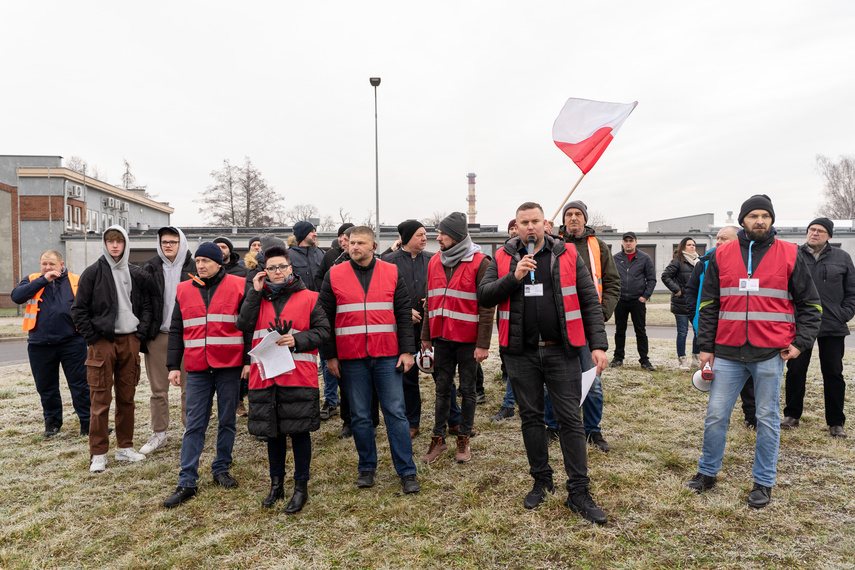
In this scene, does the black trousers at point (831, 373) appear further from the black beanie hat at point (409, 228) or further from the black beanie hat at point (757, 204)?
the black beanie hat at point (409, 228)

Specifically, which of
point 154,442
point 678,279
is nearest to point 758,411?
point 678,279

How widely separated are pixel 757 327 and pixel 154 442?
5622mm

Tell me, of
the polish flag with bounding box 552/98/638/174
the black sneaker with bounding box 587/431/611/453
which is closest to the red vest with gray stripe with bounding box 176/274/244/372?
the polish flag with bounding box 552/98/638/174

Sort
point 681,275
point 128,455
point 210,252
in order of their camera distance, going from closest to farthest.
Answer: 1. point 210,252
2. point 128,455
3. point 681,275

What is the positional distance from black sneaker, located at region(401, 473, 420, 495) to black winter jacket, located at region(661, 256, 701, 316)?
5.87 m

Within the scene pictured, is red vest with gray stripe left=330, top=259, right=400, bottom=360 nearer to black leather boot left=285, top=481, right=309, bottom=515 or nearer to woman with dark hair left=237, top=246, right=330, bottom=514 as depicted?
woman with dark hair left=237, top=246, right=330, bottom=514

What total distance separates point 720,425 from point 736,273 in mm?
1177

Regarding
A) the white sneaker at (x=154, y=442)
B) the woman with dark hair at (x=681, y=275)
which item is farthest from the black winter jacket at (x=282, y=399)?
the woman with dark hair at (x=681, y=275)

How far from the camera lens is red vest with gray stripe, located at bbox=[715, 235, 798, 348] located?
3.63m

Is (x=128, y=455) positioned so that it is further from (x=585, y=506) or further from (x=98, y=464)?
(x=585, y=506)

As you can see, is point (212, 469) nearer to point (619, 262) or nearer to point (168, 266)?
point (168, 266)

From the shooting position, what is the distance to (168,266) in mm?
5047

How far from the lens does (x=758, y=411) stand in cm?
372

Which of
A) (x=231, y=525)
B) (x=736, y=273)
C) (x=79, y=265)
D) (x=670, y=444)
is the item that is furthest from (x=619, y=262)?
(x=79, y=265)
